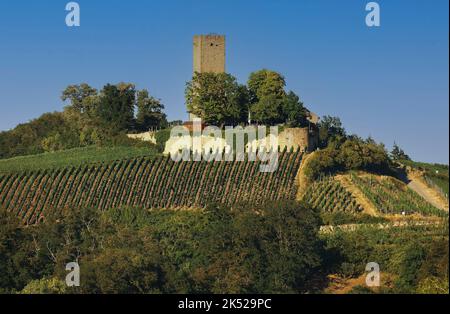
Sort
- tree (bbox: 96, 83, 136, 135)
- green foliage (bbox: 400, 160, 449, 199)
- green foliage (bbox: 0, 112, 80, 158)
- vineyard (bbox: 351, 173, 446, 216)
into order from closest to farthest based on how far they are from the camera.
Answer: vineyard (bbox: 351, 173, 446, 216) → green foliage (bbox: 400, 160, 449, 199) → tree (bbox: 96, 83, 136, 135) → green foliage (bbox: 0, 112, 80, 158)

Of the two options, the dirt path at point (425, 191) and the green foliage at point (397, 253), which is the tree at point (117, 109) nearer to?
the dirt path at point (425, 191)

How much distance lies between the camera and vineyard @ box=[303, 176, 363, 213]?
61.4 metres

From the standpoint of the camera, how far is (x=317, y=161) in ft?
208

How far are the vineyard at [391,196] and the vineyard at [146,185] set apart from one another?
9.45 feet

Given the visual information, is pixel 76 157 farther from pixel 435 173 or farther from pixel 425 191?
pixel 425 191

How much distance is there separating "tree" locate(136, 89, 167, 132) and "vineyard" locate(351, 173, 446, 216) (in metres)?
13.2

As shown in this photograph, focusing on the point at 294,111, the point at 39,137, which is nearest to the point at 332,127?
the point at 294,111

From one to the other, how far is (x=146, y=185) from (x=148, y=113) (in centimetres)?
936

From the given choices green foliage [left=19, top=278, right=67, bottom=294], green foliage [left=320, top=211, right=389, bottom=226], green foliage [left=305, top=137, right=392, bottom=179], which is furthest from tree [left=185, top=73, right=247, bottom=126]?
green foliage [left=19, top=278, right=67, bottom=294]

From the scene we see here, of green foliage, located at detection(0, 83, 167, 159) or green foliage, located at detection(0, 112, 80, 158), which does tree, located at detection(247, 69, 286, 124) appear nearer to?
green foliage, located at detection(0, 83, 167, 159)

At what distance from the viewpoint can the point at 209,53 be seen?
7350 centimetres

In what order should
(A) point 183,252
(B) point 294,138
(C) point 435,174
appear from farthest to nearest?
(B) point 294,138, (C) point 435,174, (A) point 183,252

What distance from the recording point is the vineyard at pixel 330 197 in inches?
2418
